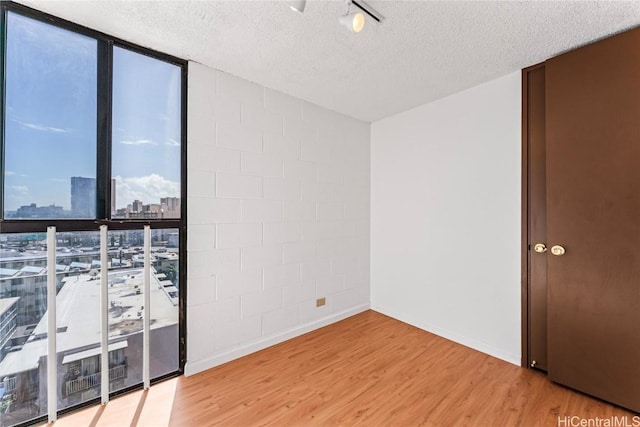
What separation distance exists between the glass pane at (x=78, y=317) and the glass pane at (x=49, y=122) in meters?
0.24

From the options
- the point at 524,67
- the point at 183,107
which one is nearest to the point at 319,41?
the point at 183,107

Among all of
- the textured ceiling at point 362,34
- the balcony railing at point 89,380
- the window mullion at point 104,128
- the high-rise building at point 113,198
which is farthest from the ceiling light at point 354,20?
the balcony railing at point 89,380

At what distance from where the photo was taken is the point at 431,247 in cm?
310

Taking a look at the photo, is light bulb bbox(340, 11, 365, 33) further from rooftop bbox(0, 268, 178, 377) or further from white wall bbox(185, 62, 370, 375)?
rooftop bbox(0, 268, 178, 377)

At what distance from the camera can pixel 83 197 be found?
76.3 inches

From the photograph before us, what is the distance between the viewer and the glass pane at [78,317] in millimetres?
1857

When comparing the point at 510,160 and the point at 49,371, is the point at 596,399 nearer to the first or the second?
the point at 510,160

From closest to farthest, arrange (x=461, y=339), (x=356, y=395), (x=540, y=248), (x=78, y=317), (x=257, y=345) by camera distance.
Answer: (x=78, y=317) < (x=356, y=395) < (x=540, y=248) < (x=257, y=345) < (x=461, y=339)

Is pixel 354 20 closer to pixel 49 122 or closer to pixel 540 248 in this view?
pixel 49 122

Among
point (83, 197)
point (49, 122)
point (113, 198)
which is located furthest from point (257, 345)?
point (49, 122)

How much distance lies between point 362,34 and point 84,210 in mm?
2338

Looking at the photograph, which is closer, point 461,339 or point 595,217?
point 595,217

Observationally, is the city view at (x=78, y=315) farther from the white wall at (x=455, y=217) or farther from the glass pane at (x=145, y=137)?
the white wall at (x=455, y=217)

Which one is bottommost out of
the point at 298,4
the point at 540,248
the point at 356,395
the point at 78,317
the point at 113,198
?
the point at 356,395
